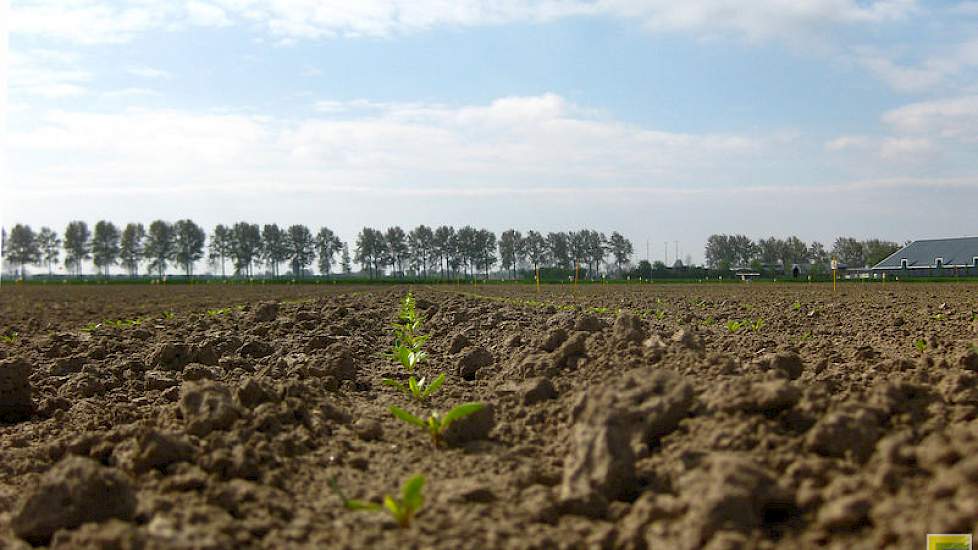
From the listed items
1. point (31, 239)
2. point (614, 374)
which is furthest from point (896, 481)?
point (31, 239)

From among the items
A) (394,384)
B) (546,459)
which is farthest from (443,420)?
(394,384)

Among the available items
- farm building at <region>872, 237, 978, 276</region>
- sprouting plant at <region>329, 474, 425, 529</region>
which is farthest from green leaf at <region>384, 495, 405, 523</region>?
farm building at <region>872, 237, 978, 276</region>

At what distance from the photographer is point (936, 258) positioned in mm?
70750

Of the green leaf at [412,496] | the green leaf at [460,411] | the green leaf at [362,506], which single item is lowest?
the green leaf at [362,506]

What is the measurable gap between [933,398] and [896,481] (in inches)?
53.4

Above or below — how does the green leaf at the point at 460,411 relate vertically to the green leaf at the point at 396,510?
above

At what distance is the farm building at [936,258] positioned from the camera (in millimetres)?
67562

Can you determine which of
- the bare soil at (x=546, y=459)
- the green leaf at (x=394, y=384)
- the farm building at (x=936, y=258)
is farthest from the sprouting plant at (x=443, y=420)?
the farm building at (x=936, y=258)

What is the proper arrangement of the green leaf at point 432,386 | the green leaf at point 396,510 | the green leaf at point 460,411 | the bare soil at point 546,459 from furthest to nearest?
the green leaf at point 432,386 < the green leaf at point 460,411 < the green leaf at point 396,510 < the bare soil at point 546,459

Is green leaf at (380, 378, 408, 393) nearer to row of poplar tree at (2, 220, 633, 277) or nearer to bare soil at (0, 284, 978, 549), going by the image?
bare soil at (0, 284, 978, 549)

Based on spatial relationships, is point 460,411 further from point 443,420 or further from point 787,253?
point 787,253

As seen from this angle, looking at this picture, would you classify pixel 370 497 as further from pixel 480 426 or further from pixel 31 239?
pixel 31 239

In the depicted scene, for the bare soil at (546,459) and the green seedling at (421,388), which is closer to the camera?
the bare soil at (546,459)

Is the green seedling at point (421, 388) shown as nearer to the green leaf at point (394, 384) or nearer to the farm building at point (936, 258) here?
the green leaf at point (394, 384)
